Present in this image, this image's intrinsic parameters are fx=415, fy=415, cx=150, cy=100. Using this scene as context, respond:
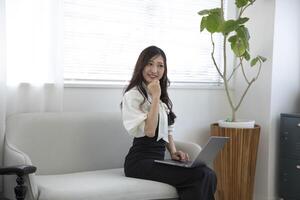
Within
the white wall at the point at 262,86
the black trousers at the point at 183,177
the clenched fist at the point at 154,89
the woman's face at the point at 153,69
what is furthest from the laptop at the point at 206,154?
the white wall at the point at 262,86

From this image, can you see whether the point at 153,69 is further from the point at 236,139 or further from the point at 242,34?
the point at 236,139

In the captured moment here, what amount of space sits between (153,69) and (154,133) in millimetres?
410

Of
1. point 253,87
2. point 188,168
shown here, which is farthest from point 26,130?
point 253,87

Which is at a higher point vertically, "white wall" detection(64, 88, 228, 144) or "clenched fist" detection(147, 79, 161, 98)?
"clenched fist" detection(147, 79, 161, 98)

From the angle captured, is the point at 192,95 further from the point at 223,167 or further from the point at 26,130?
the point at 26,130

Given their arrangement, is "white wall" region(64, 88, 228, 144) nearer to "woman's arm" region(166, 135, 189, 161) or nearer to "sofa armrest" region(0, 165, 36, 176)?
"woman's arm" region(166, 135, 189, 161)

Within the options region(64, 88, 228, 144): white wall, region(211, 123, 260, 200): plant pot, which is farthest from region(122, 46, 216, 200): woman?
region(211, 123, 260, 200): plant pot

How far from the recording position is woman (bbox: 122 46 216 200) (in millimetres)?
2320

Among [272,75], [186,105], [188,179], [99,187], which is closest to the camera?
[99,187]

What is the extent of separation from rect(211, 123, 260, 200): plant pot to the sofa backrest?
2.59ft

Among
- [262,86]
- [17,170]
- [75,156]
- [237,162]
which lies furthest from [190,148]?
[17,170]

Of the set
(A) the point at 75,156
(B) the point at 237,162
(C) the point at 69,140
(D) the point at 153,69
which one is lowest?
(B) the point at 237,162

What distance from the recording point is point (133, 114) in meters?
2.42

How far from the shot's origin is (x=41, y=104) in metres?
2.66
